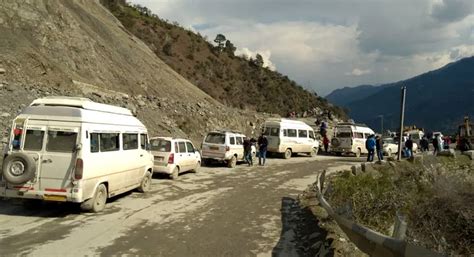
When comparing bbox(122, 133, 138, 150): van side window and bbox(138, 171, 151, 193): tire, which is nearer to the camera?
bbox(122, 133, 138, 150): van side window

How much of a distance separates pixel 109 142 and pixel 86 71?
2145 centimetres

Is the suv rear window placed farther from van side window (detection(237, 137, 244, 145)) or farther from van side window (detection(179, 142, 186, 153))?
van side window (detection(179, 142, 186, 153))

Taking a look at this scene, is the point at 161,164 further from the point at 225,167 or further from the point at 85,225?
the point at 85,225

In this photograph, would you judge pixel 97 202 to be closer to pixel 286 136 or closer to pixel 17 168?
pixel 17 168

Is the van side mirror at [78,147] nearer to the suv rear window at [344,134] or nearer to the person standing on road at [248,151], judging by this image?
the person standing on road at [248,151]

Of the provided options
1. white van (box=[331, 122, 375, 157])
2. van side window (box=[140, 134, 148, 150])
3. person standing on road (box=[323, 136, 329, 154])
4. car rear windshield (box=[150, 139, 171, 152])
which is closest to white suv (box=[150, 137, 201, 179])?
car rear windshield (box=[150, 139, 171, 152])

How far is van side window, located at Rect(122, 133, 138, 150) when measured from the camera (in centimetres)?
1316

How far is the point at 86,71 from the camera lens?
32.0m

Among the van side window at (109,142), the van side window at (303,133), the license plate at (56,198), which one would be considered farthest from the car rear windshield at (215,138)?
the license plate at (56,198)

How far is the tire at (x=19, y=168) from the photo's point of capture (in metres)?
10.5

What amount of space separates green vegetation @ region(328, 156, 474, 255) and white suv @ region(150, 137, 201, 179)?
643 centimetres

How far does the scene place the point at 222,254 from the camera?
27.3 feet

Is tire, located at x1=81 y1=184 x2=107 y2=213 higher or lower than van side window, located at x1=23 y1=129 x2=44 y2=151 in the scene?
lower

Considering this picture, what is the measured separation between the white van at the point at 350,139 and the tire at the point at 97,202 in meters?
26.4
